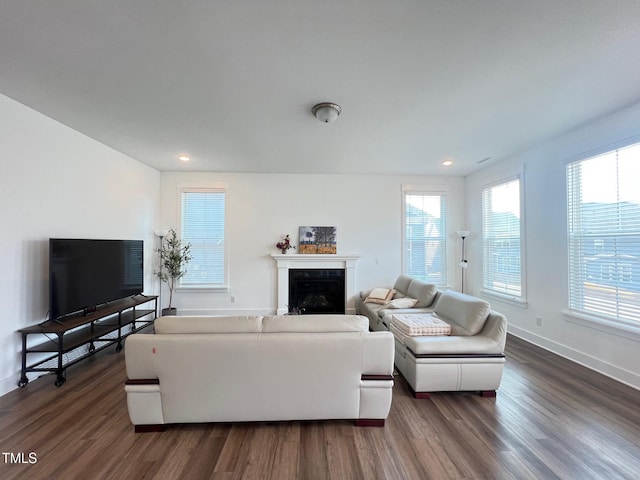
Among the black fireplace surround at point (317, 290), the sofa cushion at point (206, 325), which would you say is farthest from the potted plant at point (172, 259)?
the sofa cushion at point (206, 325)

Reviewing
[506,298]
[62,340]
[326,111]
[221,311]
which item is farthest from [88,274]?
[506,298]

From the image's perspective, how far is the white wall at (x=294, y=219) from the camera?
17.1 feet

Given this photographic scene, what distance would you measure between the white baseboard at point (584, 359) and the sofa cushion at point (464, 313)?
152 cm

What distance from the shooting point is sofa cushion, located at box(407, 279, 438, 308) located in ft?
13.1

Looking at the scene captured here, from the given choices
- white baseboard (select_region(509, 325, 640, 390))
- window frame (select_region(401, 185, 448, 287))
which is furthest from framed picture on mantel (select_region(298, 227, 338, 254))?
white baseboard (select_region(509, 325, 640, 390))

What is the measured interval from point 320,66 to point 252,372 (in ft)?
7.72

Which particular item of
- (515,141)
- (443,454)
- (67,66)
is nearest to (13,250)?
(67,66)

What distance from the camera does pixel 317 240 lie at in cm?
534

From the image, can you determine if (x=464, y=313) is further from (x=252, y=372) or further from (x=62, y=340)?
(x=62, y=340)

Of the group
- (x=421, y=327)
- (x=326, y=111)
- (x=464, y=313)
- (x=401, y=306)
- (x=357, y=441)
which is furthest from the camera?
(x=401, y=306)

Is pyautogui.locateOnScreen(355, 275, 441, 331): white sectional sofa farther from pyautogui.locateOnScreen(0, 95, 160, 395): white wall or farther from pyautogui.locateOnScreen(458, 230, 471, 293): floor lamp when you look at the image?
pyautogui.locateOnScreen(0, 95, 160, 395): white wall

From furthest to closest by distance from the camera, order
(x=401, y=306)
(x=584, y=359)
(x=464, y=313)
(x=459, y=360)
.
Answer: (x=401, y=306) → (x=584, y=359) → (x=464, y=313) → (x=459, y=360)

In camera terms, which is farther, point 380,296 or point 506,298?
point 380,296

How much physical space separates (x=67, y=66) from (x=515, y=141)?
4875 millimetres
